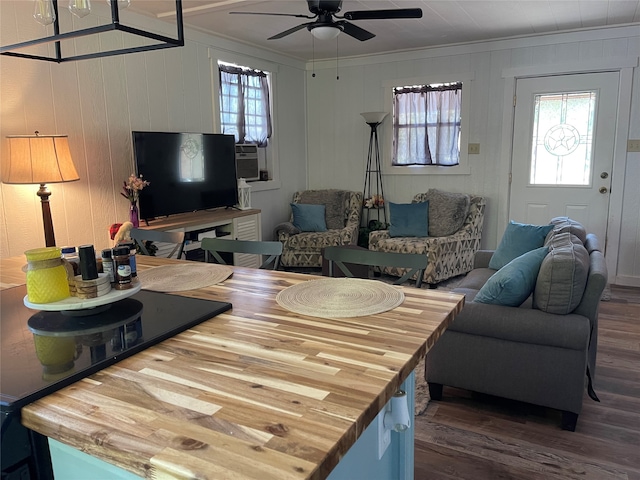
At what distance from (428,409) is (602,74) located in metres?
3.92

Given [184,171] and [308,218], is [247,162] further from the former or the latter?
[184,171]

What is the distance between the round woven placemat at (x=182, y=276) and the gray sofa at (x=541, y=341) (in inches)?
49.0

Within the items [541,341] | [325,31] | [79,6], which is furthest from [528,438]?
[325,31]

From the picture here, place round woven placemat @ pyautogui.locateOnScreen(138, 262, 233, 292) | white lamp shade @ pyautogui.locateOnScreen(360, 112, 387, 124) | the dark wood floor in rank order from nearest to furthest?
round woven placemat @ pyautogui.locateOnScreen(138, 262, 233, 292), the dark wood floor, white lamp shade @ pyautogui.locateOnScreen(360, 112, 387, 124)

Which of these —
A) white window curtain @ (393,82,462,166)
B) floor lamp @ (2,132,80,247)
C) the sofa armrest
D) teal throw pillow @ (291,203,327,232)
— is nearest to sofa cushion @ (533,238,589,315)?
the sofa armrest

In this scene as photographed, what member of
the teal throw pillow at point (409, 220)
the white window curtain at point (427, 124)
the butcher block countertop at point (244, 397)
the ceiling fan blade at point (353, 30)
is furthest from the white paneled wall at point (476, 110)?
the butcher block countertop at point (244, 397)

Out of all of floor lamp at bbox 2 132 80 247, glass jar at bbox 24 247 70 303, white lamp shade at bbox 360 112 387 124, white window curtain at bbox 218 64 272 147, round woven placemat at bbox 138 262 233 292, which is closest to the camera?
glass jar at bbox 24 247 70 303

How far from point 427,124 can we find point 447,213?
43.6 inches

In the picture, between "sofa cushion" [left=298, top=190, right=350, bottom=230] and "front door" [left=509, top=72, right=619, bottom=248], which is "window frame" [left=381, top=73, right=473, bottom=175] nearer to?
"front door" [left=509, top=72, right=619, bottom=248]

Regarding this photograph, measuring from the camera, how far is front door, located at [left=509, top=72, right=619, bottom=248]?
4.73m

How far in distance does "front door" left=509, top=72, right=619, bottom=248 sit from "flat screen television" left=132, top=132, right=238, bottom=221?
3.01m

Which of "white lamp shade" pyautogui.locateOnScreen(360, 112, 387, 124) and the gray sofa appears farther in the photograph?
"white lamp shade" pyautogui.locateOnScreen(360, 112, 387, 124)

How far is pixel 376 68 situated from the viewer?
5.68m

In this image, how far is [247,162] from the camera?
5289 mm
